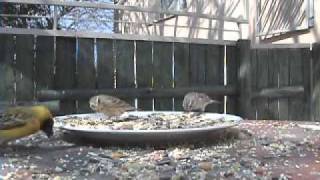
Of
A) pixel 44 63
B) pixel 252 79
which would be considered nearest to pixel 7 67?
pixel 44 63

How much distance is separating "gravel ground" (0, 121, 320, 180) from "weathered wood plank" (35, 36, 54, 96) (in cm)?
226

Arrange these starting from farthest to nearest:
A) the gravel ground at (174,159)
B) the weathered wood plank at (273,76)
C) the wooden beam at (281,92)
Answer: the weathered wood plank at (273,76), the wooden beam at (281,92), the gravel ground at (174,159)

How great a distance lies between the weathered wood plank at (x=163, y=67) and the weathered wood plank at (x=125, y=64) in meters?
0.26

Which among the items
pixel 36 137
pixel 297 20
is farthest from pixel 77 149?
pixel 297 20

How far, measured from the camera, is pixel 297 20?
7230mm

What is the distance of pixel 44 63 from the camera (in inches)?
179

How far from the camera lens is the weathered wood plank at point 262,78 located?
555cm

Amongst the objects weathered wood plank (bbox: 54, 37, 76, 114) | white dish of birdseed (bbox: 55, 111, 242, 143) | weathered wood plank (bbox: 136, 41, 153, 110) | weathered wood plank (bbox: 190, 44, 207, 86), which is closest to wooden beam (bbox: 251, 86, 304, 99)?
weathered wood plank (bbox: 190, 44, 207, 86)

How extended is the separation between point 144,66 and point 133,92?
1.09 feet

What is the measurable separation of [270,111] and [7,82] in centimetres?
289

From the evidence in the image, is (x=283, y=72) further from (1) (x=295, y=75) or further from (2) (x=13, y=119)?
(2) (x=13, y=119)

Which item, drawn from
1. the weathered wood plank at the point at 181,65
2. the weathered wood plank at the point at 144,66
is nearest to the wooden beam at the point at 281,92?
the weathered wood plank at the point at 181,65

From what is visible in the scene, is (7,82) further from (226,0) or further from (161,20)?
(161,20)

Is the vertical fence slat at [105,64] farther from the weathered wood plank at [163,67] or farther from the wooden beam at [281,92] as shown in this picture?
the wooden beam at [281,92]
